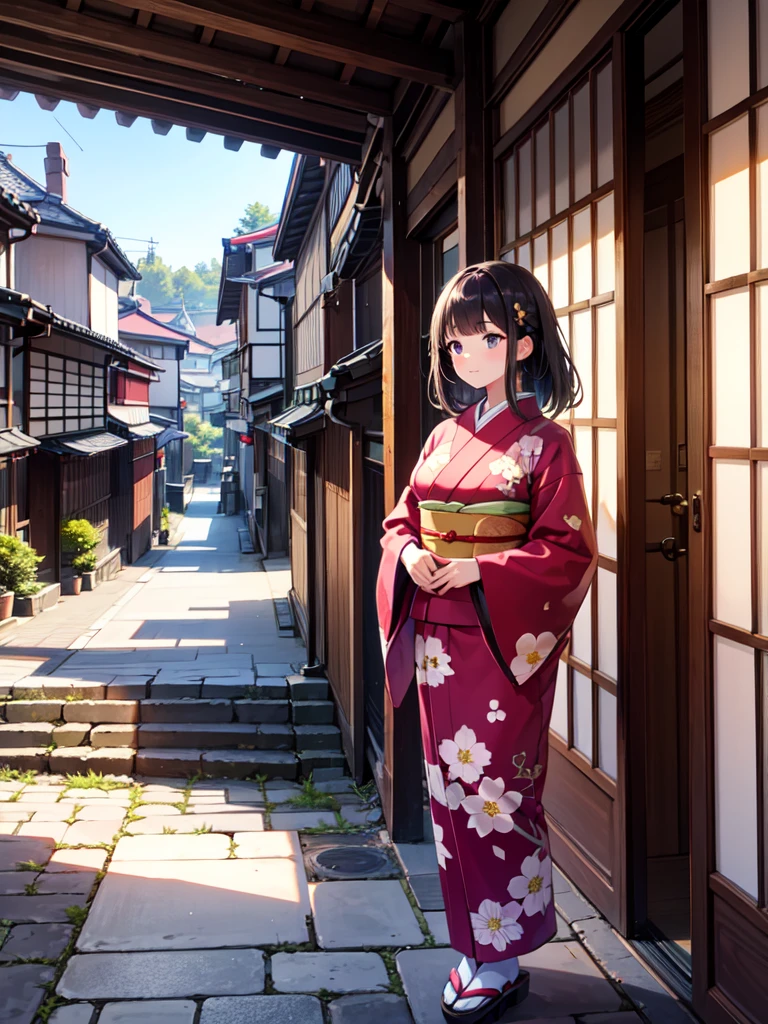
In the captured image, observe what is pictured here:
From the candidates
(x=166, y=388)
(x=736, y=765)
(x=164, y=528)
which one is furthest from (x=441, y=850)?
(x=166, y=388)

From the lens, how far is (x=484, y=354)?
310 centimetres

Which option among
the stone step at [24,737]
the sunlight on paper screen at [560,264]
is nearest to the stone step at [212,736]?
the stone step at [24,737]

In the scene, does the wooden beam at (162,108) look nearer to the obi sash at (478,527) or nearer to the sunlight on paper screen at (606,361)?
the sunlight on paper screen at (606,361)

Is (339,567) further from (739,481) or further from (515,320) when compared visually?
(739,481)

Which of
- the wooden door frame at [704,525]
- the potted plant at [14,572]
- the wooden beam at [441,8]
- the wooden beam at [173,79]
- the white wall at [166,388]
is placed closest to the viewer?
the wooden door frame at [704,525]

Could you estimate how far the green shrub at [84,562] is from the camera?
18156 mm

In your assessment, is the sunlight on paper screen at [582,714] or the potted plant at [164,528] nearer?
the sunlight on paper screen at [582,714]

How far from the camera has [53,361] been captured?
18.7 metres

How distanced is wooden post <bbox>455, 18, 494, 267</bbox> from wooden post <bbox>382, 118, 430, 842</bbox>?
3.78ft

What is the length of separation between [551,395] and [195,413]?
76.5 metres

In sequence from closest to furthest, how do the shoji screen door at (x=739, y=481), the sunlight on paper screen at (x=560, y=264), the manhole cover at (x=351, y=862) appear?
the shoji screen door at (x=739, y=481)
the sunlight on paper screen at (x=560, y=264)
the manhole cover at (x=351, y=862)

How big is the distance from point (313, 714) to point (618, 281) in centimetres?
680

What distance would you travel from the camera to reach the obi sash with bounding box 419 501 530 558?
3000 mm

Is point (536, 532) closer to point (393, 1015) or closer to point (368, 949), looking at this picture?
point (393, 1015)
